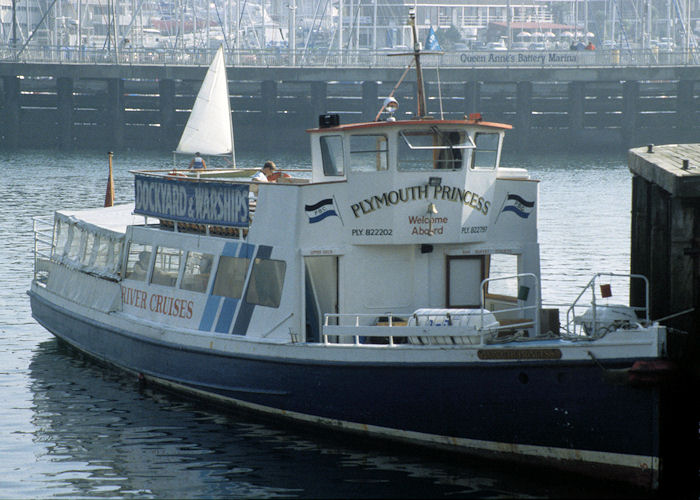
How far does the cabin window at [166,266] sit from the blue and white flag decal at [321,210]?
11.5ft

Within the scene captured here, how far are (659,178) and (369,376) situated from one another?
19.5ft

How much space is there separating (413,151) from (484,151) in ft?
4.33

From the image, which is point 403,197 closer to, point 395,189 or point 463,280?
point 395,189

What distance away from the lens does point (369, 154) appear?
52.3ft

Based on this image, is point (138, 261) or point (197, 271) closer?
point (197, 271)

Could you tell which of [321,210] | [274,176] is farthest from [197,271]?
[321,210]

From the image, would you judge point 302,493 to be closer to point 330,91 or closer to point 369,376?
point 369,376

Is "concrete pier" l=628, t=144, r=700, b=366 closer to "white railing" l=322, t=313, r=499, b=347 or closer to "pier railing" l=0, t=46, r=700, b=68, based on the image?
"white railing" l=322, t=313, r=499, b=347

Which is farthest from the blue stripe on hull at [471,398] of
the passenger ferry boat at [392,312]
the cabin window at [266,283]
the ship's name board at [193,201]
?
the ship's name board at [193,201]

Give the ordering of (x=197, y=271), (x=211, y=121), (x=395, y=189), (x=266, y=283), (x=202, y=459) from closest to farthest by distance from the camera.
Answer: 1. (x=202, y=459)
2. (x=395, y=189)
3. (x=266, y=283)
4. (x=197, y=271)
5. (x=211, y=121)

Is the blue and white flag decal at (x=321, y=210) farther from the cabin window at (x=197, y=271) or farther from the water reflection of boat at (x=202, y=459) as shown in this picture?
the water reflection of boat at (x=202, y=459)

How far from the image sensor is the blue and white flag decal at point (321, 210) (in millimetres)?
15773

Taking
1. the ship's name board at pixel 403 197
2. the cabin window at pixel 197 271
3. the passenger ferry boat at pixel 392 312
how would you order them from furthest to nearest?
1. the cabin window at pixel 197 271
2. the ship's name board at pixel 403 197
3. the passenger ferry boat at pixel 392 312

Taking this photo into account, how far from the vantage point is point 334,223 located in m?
15.9
